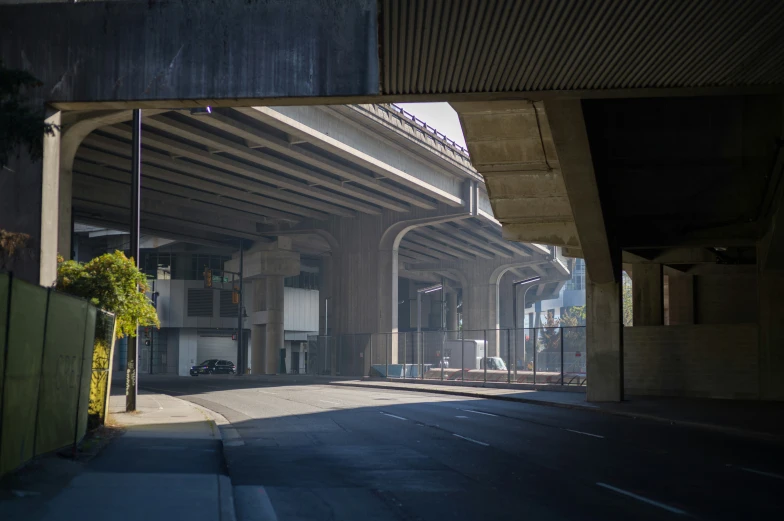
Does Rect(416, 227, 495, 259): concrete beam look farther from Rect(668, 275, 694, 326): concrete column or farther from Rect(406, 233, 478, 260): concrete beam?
Rect(668, 275, 694, 326): concrete column

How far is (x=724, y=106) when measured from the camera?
24.6 metres

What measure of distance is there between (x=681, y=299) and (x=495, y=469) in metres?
34.1

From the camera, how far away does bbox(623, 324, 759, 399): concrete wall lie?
3412 centimetres

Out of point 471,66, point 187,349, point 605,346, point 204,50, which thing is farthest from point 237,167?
point 187,349

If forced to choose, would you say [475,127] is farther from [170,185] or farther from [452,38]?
[170,185]

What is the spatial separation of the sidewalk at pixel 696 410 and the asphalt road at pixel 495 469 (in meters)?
0.77

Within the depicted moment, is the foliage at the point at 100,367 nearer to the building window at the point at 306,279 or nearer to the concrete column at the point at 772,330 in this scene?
the concrete column at the point at 772,330

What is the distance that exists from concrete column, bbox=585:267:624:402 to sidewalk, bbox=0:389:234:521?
17189 mm

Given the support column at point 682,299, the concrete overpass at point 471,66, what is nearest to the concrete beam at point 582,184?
the concrete overpass at point 471,66

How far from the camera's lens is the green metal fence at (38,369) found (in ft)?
31.3

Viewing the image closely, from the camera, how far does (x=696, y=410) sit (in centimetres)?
A: 2728

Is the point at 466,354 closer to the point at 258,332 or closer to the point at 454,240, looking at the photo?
the point at 454,240

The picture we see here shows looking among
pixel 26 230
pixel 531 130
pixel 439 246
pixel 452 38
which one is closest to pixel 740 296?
pixel 531 130

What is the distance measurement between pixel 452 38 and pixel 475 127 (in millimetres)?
12561
